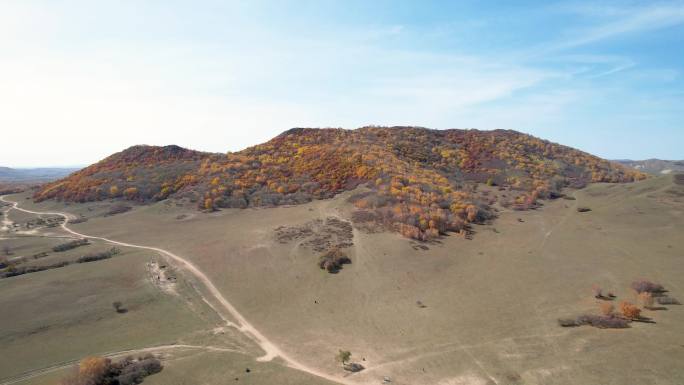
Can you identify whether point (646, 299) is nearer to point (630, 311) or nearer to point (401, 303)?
point (630, 311)

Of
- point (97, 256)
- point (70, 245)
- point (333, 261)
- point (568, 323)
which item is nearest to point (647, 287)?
point (568, 323)

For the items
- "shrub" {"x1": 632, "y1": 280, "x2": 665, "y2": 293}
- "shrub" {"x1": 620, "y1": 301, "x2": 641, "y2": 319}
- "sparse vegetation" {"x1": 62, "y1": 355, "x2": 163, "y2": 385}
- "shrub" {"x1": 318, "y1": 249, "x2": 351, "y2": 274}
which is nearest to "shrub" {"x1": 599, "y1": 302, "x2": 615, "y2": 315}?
"shrub" {"x1": 620, "y1": 301, "x2": 641, "y2": 319}

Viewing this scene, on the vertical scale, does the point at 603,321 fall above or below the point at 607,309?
below

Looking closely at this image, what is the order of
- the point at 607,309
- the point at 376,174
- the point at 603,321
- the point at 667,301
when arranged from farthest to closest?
the point at 376,174 → the point at 667,301 → the point at 607,309 → the point at 603,321

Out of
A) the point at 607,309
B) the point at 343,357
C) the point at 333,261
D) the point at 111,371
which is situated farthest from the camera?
the point at 333,261

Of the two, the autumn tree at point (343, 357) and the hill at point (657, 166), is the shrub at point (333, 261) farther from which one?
the hill at point (657, 166)

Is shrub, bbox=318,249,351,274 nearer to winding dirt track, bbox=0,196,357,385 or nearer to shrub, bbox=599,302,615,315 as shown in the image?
winding dirt track, bbox=0,196,357,385

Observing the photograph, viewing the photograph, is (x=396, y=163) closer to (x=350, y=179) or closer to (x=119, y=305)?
(x=350, y=179)

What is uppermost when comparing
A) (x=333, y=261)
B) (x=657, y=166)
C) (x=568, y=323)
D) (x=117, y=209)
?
(x=657, y=166)
